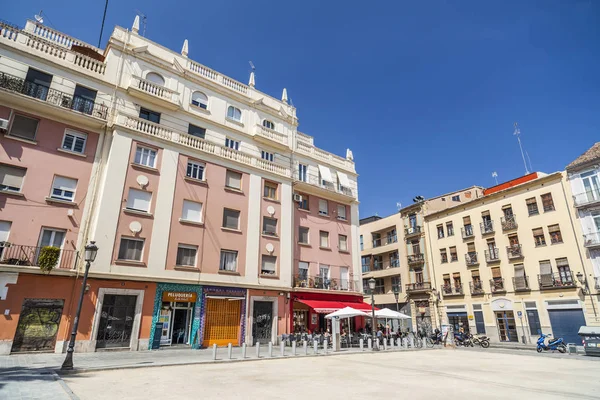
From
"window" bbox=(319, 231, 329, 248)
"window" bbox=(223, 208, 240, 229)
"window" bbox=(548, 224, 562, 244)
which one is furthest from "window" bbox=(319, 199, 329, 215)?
"window" bbox=(548, 224, 562, 244)

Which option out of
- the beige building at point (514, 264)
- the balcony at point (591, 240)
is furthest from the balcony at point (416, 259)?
the balcony at point (591, 240)

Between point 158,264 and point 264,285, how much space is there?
691cm

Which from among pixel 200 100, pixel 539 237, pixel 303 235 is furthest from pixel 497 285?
pixel 200 100

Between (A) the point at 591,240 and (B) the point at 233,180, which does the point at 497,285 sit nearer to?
(A) the point at 591,240

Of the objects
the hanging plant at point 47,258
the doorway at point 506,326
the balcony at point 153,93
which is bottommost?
the doorway at point 506,326

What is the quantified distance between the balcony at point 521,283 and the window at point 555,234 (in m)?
3.97

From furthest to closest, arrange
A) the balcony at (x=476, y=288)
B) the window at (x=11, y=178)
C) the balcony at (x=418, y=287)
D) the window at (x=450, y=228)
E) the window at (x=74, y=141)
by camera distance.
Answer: the balcony at (x=418, y=287)
the window at (x=450, y=228)
the balcony at (x=476, y=288)
the window at (x=74, y=141)
the window at (x=11, y=178)

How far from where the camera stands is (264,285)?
2272cm

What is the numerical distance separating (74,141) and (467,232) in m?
35.7

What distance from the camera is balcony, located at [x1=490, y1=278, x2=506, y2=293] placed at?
32375 millimetres

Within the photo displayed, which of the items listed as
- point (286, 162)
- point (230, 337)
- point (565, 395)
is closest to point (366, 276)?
point (286, 162)

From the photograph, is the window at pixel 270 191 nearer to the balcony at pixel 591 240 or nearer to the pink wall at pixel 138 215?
the pink wall at pixel 138 215

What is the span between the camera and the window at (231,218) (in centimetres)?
2262

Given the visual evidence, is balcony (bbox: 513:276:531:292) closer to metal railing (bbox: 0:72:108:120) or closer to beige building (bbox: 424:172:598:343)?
beige building (bbox: 424:172:598:343)
